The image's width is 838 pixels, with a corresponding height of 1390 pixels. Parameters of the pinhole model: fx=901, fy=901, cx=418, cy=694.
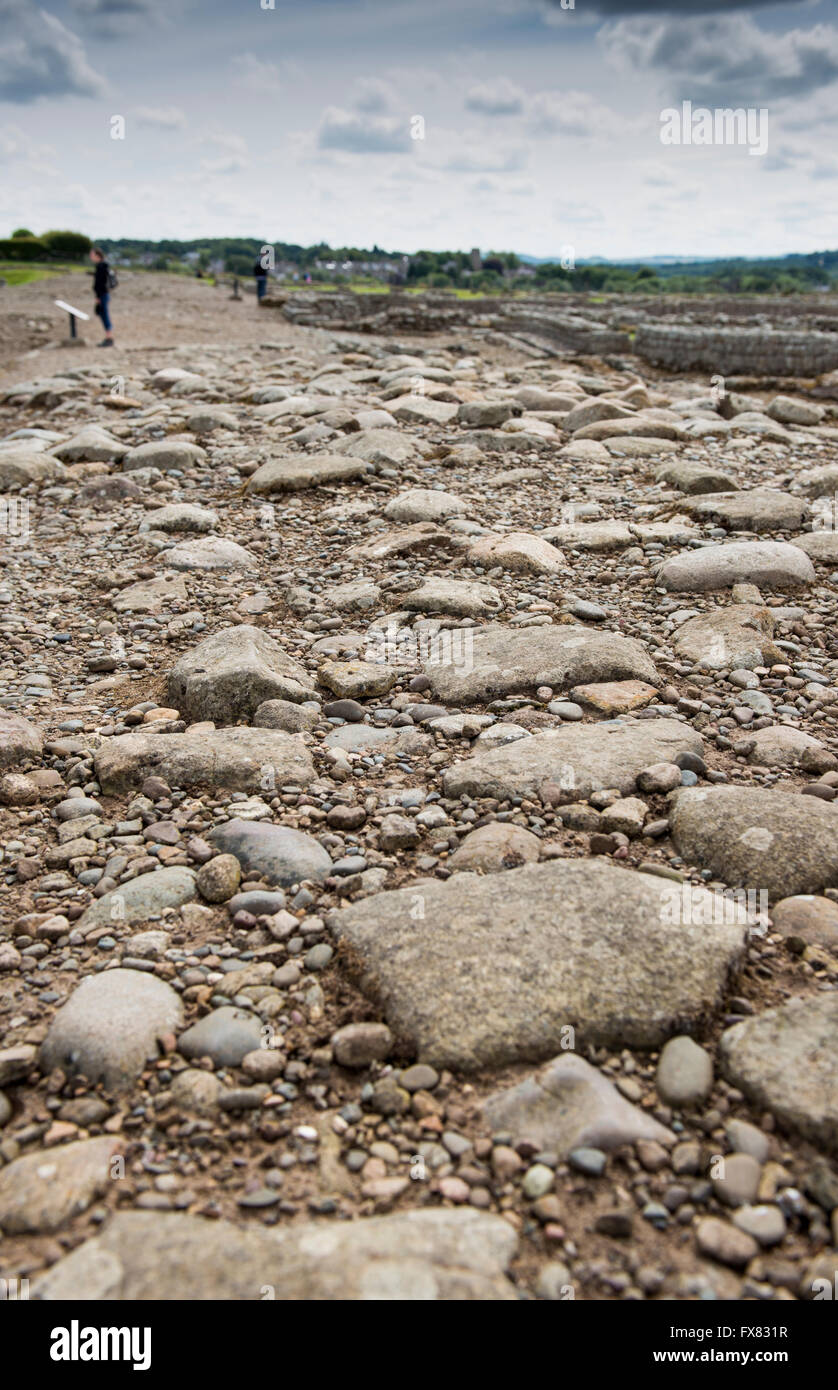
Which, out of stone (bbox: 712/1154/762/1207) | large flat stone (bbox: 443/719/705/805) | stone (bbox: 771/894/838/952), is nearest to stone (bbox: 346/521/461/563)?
large flat stone (bbox: 443/719/705/805)

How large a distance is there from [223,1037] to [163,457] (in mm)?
7738

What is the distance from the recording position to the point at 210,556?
679cm

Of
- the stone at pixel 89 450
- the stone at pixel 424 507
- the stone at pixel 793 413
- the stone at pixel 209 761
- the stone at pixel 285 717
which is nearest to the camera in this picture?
the stone at pixel 209 761

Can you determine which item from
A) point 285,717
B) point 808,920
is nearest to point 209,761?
point 285,717

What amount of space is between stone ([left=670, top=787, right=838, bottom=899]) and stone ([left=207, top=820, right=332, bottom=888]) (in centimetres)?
138

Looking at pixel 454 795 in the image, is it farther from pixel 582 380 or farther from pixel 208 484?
pixel 582 380

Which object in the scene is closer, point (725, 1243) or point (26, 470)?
point (725, 1243)

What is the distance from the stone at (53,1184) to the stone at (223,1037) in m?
0.34

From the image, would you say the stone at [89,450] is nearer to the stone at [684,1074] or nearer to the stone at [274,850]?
the stone at [274,850]

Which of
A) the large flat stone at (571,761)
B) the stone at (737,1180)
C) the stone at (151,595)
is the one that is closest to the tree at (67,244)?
the stone at (151,595)

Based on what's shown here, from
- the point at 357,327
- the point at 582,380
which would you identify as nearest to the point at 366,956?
the point at 582,380

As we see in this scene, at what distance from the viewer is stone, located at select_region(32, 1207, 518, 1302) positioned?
188 cm

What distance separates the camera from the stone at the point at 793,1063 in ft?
7.31

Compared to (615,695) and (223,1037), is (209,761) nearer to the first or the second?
(223,1037)
